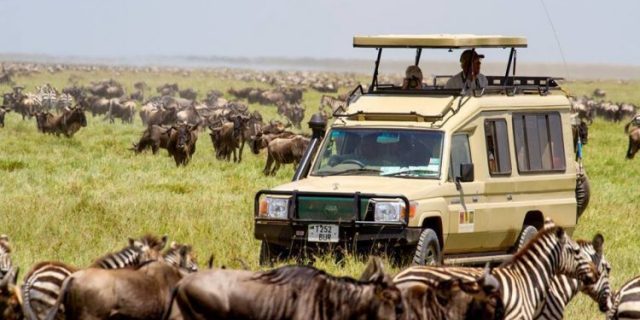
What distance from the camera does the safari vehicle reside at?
14328 millimetres

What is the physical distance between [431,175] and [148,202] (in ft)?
→ 22.8

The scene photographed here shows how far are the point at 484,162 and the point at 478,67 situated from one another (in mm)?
1844

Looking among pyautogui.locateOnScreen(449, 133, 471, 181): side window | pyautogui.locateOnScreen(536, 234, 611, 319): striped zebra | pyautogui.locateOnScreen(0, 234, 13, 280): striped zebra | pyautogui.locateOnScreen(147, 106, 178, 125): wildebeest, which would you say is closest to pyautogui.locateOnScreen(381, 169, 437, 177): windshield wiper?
pyautogui.locateOnScreen(449, 133, 471, 181): side window

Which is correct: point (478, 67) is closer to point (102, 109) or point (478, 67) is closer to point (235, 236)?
point (235, 236)

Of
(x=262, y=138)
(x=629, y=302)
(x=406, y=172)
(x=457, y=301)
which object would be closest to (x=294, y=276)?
(x=457, y=301)

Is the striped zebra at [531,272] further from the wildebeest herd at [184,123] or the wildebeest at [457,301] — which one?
the wildebeest herd at [184,123]

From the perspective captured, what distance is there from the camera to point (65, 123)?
133 feet

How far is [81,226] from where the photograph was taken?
1778cm

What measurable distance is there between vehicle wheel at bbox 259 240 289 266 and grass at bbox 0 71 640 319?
0.75ft

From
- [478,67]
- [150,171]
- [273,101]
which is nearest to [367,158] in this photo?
[478,67]

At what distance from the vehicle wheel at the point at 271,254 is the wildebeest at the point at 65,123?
84.4 feet

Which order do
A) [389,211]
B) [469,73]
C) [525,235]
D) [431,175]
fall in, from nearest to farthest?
[389,211], [431,175], [525,235], [469,73]

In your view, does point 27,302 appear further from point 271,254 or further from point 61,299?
point 271,254

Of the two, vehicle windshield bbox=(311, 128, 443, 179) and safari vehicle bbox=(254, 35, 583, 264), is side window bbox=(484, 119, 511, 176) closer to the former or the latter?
safari vehicle bbox=(254, 35, 583, 264)
